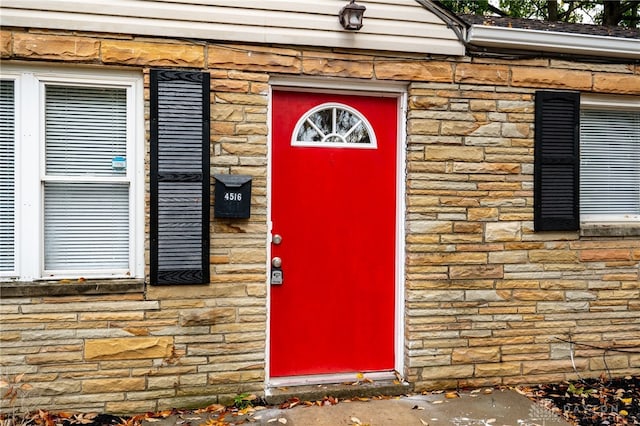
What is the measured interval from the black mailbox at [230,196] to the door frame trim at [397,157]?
0.79 feet

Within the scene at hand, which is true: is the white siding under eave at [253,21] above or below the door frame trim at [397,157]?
above

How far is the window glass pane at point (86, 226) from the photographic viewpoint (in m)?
3.83

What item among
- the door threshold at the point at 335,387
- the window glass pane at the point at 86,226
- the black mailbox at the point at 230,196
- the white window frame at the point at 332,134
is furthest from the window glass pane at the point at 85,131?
the door threshold at the point at 335,387

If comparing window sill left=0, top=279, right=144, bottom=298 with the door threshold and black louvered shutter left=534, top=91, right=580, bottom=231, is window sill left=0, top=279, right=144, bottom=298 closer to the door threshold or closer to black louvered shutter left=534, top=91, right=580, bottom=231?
the door threshold

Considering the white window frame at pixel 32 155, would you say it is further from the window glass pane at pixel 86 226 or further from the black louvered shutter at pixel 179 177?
the black louvered shutter at pixel 179 177

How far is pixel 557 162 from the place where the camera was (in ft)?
14.7

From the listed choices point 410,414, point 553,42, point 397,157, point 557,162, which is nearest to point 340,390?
point 410,414

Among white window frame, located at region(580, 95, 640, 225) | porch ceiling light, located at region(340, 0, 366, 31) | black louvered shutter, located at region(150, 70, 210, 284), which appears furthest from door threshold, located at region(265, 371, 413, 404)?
porch ceiling light, located at region(340, 0, 366, 31)

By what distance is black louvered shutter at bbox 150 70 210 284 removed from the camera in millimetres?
3834

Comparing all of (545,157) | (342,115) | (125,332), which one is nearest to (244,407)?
(125,332)

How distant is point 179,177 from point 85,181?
0.70 metres

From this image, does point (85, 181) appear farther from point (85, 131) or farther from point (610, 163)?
point (610, 163)

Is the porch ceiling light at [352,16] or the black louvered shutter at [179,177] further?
the porch ceiling light at [352,16]

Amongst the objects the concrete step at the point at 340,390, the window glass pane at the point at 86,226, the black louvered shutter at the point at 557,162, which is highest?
the black louvered shutter at the point at 557,162
